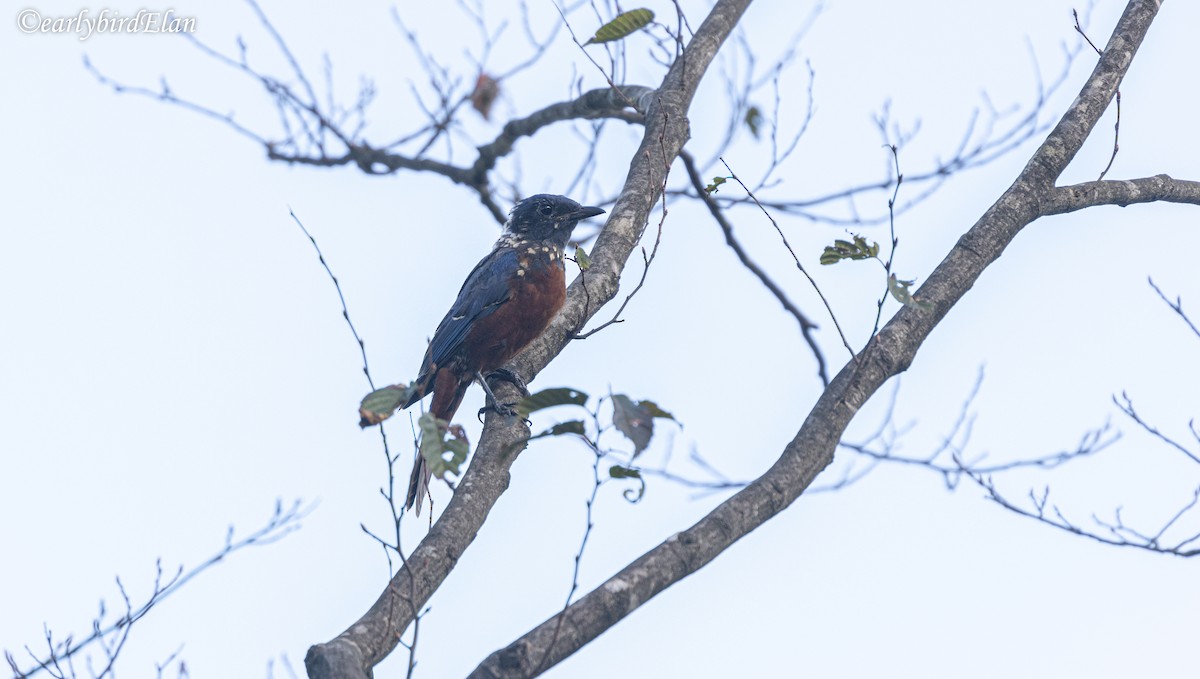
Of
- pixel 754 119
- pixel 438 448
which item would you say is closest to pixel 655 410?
pixel 438 448

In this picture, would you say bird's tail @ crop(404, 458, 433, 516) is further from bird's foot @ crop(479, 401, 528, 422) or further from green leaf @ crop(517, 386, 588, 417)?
green leaf @ crop(517, 386, 588, 417)

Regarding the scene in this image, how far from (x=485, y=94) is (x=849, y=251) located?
493 centimetres

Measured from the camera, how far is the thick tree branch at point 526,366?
124 inches

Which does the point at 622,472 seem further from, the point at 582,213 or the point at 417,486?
the point at 582,213

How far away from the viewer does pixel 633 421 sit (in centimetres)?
326

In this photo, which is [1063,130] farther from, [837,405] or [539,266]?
[539,266]

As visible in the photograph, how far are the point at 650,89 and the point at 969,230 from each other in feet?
7.73

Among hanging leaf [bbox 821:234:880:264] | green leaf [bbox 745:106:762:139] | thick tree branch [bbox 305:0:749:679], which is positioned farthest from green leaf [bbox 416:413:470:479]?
green leaf [bbox 745:106:762:139]

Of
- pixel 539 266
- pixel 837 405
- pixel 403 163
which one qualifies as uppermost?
pixel 403 163

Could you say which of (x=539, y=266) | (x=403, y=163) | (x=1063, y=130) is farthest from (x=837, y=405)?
(x=403, y=163)

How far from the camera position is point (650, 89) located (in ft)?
20.2

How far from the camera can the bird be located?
241 inches

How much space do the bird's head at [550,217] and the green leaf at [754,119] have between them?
4.62ft

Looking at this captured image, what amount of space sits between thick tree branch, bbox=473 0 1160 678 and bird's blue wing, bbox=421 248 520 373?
8.88 ft
